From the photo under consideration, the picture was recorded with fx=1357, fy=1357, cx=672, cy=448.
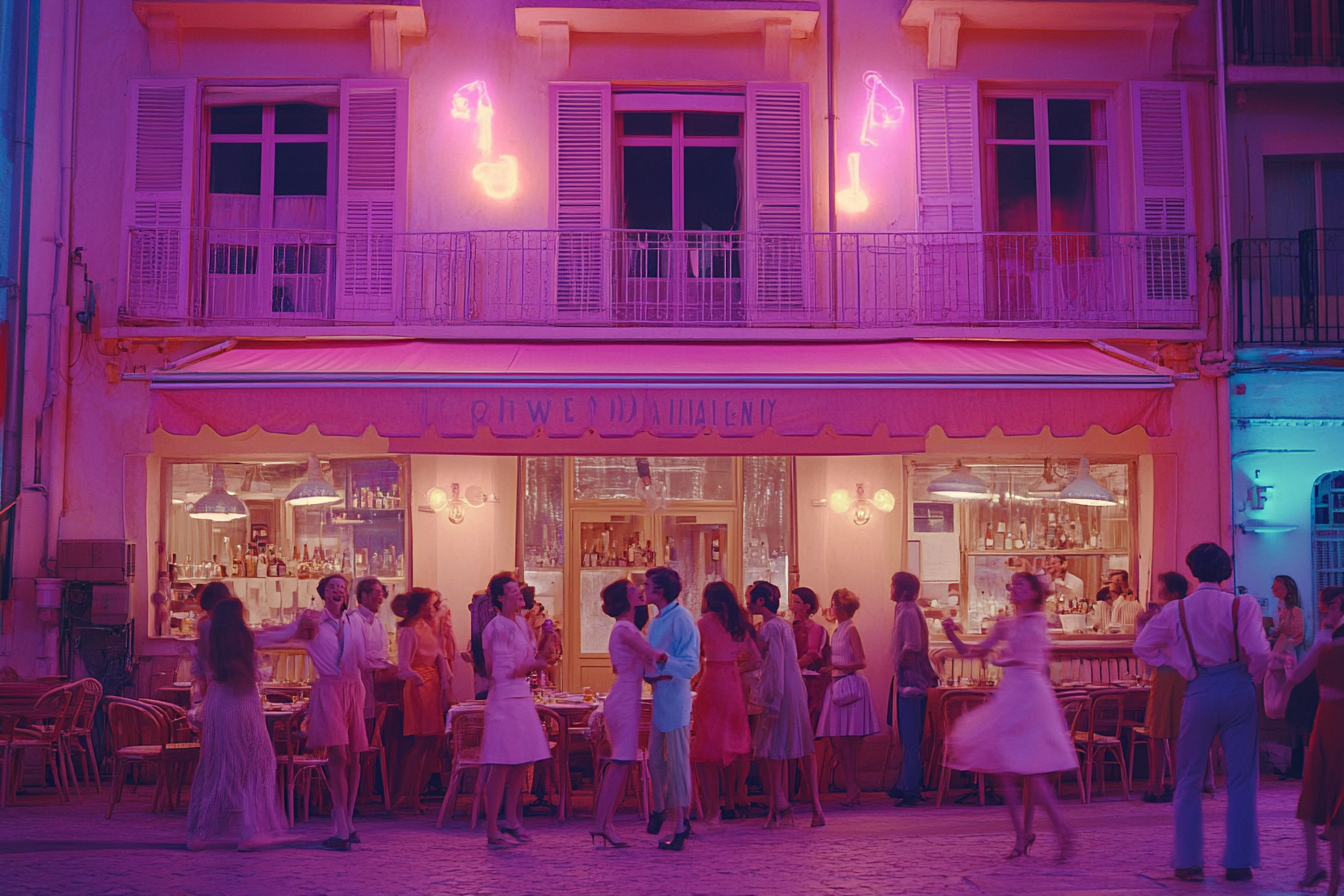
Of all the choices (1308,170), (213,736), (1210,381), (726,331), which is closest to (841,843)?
(213,736)

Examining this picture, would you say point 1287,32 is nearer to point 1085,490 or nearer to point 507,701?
point 1085,490

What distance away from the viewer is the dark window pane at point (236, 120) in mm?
12773

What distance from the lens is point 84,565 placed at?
463 inches

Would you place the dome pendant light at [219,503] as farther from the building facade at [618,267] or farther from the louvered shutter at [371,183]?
the louvered shutter at [371,183]

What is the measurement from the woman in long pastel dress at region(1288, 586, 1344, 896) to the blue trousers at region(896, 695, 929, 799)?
145 inches

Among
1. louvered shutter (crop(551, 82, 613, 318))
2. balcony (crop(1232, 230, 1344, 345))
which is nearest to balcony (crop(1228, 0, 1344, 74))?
balcony (crop(1232, 230, 1344, 345))

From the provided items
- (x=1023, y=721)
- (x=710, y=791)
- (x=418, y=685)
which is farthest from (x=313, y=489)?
(x=1023, y=721)

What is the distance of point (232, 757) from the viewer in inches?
329

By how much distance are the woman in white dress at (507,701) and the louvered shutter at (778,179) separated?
504 centimetres

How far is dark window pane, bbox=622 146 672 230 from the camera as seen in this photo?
1289cm

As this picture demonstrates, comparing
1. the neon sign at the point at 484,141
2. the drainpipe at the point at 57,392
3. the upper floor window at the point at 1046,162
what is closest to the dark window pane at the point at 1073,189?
the upper floor window at the point at 1046,162

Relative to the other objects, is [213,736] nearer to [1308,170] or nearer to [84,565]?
[84,565]

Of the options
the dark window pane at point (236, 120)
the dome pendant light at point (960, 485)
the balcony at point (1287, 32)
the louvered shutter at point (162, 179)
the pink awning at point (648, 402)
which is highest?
the balcony at point (1287, 32)

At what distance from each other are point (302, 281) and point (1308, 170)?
9.68m
